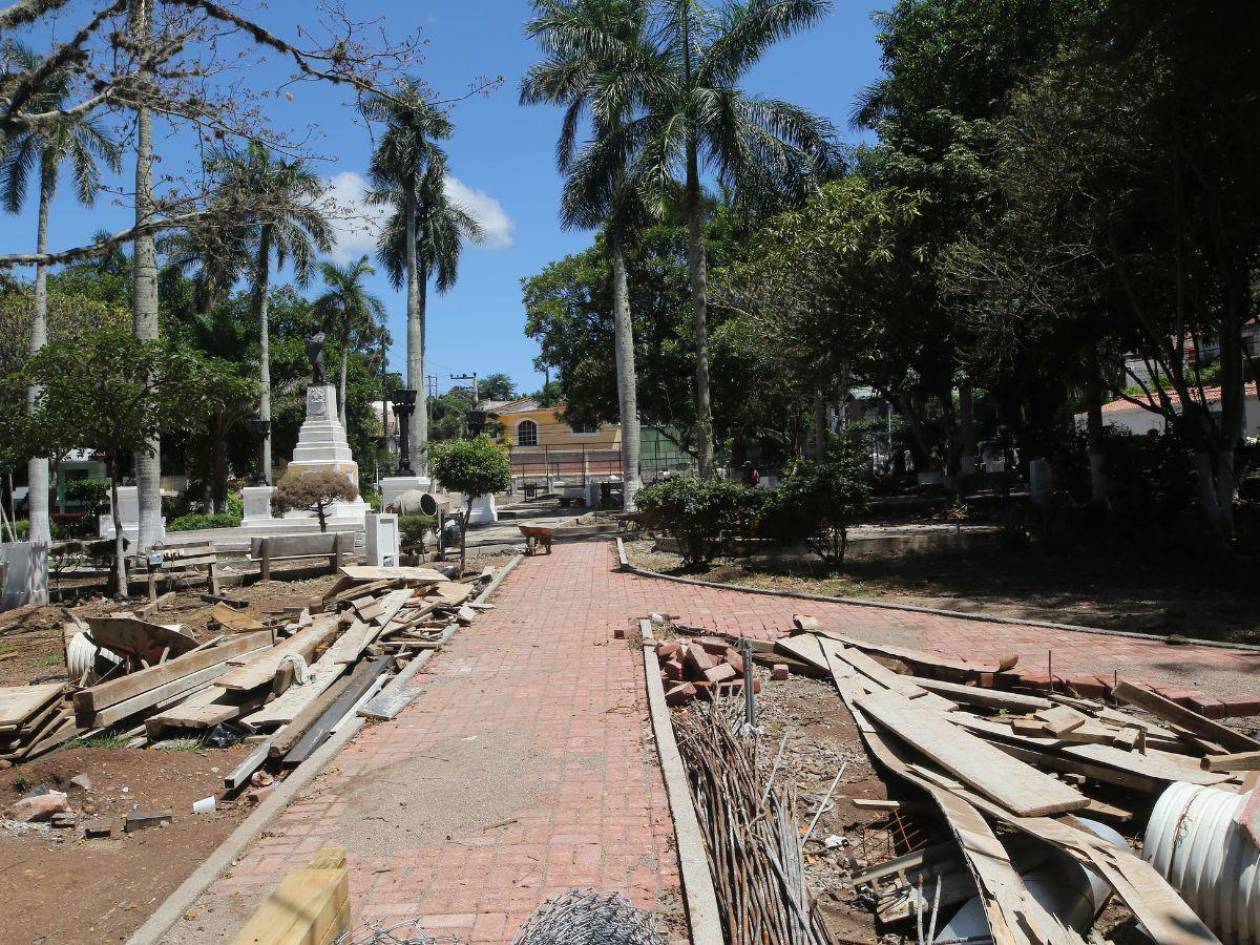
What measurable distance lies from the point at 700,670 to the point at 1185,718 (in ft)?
11.3

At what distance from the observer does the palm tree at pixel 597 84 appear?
21562mm

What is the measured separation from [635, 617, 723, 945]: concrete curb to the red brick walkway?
0.09 meters

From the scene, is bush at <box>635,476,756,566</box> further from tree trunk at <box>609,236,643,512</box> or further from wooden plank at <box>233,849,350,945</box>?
wooden plank at <box>233,849,350,945</box>

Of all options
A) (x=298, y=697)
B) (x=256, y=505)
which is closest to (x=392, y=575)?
(x=298, y=697)

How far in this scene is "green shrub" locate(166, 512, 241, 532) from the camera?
32906mm

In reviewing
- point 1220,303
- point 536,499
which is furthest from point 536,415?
point 1220,303

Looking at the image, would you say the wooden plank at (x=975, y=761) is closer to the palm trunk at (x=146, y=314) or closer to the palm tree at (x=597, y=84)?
the palm trunk at (x=146, y=314)

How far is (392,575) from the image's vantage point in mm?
12812

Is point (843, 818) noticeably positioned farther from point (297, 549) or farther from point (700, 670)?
point (297, 549)

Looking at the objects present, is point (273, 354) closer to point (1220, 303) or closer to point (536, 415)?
point (536, 415)

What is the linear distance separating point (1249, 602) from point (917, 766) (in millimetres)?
8142

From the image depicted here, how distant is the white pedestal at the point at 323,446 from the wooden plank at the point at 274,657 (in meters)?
19.9

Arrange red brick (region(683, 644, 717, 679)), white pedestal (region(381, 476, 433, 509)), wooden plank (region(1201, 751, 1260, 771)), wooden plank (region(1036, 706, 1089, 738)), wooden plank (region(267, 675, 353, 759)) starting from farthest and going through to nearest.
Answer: white pedestal (region(381, 476, 433, 509)) < red brick (region(683, 644, 717, 679)) < wooden plank (region(267, 675, 353, 759)) < wooden plank (region(1036, 706, 1089, 738)) < wooden plank (region(1201, 751, 1260, 771))

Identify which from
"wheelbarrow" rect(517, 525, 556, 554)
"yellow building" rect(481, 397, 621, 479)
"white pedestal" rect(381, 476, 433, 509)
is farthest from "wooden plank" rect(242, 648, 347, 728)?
"yellow building" rect(481, 397, 621, 479)
